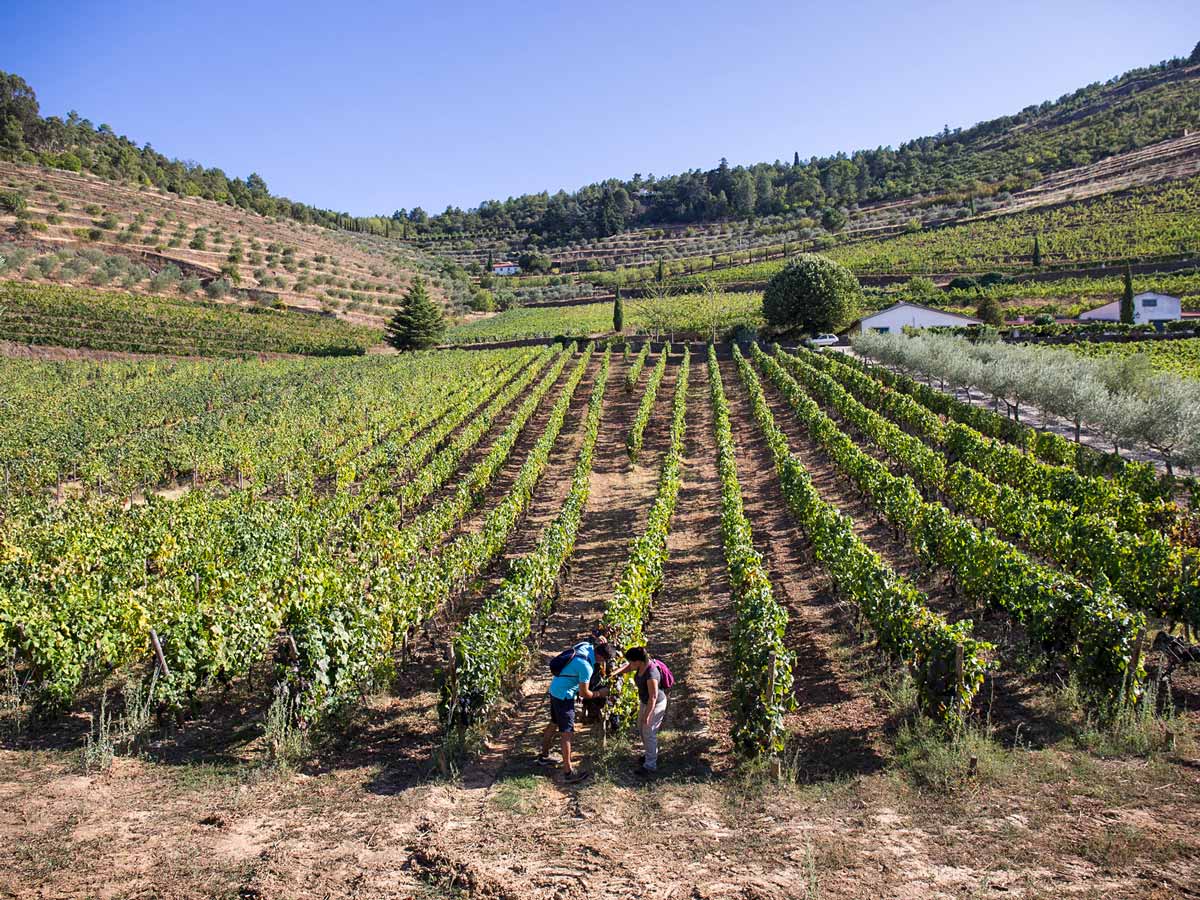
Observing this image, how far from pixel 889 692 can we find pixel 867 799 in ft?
9.21

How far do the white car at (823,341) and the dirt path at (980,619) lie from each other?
34.4 metres

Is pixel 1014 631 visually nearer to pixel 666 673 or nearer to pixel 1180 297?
pixel 666 673

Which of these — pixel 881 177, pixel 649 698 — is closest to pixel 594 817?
pixel 649 698

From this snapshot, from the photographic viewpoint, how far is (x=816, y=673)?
37.9ft

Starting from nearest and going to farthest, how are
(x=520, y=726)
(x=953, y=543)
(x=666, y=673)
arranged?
(x=666, y=673) → (x=520, y=726) → (x=953, y=543)

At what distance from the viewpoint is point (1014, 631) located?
12.6m

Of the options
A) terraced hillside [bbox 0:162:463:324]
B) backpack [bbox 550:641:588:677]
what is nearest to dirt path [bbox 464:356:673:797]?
backpack [bbox 550:641:588:677]

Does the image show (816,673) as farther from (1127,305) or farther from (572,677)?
(1127,305)

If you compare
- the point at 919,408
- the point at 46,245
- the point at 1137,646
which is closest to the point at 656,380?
the point at 919,408

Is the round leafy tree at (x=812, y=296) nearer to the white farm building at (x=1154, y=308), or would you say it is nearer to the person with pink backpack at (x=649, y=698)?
the white farm building at (x=1154, y=308)

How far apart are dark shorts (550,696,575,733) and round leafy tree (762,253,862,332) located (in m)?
55.3

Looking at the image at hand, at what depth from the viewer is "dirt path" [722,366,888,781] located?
9062 mm

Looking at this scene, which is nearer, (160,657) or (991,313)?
(160,657)

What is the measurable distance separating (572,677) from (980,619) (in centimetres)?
812
